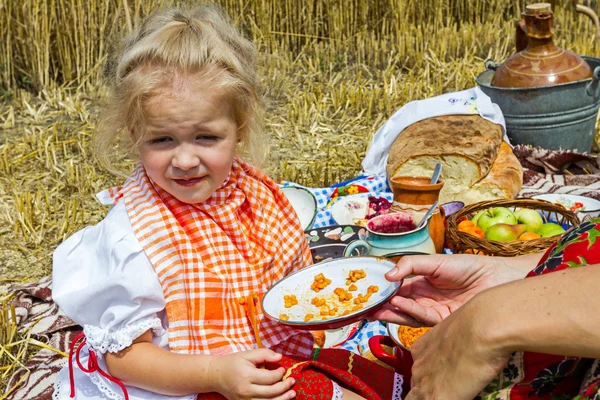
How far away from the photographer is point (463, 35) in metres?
7.18

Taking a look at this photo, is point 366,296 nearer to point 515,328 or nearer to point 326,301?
point 326,301

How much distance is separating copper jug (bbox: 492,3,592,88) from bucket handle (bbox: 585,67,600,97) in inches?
2.0

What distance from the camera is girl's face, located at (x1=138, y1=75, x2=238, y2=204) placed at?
2090 millimetres

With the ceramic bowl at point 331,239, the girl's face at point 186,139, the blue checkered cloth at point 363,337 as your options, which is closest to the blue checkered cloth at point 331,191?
the ceramic bowl at point 331,239

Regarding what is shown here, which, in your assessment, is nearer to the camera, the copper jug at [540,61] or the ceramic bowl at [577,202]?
the ceramic bowl at [577,202]

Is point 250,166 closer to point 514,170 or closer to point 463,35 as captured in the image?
point 514,170

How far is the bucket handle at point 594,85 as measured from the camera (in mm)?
4582

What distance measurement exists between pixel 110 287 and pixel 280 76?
4.83 m

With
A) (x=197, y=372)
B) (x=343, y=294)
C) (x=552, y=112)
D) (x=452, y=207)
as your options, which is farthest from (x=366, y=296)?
(x=552, y=112)

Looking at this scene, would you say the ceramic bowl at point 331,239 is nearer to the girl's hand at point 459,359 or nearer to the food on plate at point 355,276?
the food on plate at point 355,276

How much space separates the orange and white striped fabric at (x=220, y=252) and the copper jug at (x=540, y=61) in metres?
2.70

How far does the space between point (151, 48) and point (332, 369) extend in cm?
115

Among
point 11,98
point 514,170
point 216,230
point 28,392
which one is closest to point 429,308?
point 216,230

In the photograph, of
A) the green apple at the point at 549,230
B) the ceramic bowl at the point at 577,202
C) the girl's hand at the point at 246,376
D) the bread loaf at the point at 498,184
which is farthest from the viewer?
the bread loaf at the point at 498,184
